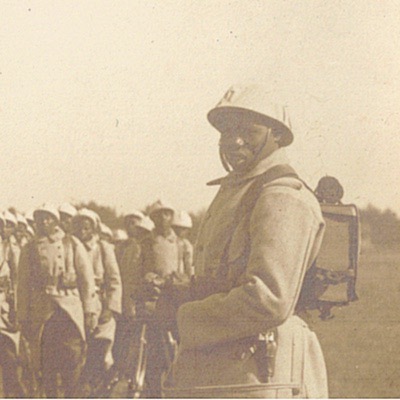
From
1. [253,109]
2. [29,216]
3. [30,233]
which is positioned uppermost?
[253,109]

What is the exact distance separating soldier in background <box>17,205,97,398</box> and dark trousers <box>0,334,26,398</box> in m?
0.12

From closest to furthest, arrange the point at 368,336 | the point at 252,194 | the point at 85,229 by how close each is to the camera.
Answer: the point at 252,194 → the point at 368,336 → the point at 85,229

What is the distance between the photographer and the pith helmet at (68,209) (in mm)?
6531

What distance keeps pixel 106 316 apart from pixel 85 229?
1.85 ft

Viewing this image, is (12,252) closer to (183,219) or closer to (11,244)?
(11,244)

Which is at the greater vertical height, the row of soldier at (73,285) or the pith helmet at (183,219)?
the pith helmet at (183,219)

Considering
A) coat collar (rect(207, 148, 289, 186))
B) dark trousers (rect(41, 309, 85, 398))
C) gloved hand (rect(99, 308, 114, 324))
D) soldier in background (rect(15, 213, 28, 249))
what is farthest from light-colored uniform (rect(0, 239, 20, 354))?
coat collar (rect(207, 148, 289, 186))

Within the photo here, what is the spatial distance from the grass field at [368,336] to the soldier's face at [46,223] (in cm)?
178

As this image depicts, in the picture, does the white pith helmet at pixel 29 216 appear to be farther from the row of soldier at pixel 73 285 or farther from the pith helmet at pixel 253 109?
the pith helmet at pixel 253 109

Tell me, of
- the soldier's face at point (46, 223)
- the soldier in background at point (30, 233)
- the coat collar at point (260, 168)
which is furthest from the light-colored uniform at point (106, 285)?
the coat collar at point (260, 168)

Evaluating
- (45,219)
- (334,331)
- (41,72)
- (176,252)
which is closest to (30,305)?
(45,219)

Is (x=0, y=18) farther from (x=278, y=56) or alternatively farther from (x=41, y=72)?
(x=278, y=56)

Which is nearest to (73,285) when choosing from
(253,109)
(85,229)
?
(85,229)

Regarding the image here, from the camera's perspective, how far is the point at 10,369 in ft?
21.6
